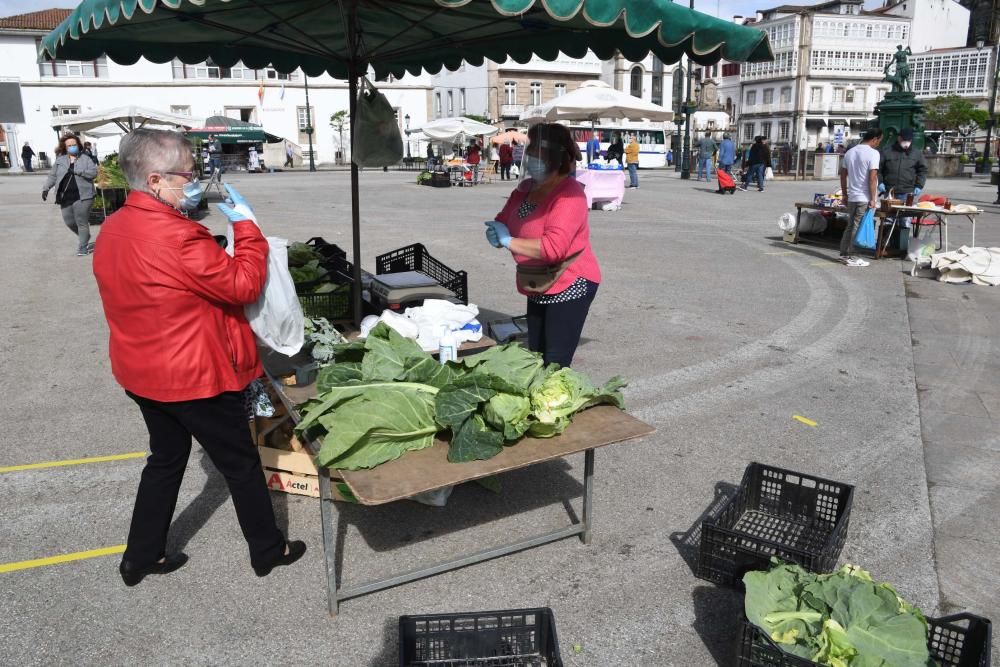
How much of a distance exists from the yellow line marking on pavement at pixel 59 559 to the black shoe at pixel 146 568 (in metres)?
0.19

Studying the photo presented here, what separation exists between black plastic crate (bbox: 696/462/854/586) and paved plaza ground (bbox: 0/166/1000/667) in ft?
0.60

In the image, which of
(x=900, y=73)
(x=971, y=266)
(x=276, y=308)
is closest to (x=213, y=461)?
(x=276, y=308)

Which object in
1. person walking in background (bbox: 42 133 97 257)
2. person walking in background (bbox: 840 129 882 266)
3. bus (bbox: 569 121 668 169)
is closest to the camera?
person walking in background (bbox: 840 129 882 266)

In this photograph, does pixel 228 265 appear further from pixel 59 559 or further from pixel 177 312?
pixel 59 559

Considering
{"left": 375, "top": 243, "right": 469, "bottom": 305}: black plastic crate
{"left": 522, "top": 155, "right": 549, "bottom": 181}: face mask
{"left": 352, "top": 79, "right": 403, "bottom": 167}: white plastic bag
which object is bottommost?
{"left": 375, "top": 243, "right": 469, "bottom": 305}: black plastic crate

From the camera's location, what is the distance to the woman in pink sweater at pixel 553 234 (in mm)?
4008

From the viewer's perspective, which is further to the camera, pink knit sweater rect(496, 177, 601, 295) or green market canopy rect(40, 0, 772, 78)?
pink knit sweater rect(496, 177, 601, 295)

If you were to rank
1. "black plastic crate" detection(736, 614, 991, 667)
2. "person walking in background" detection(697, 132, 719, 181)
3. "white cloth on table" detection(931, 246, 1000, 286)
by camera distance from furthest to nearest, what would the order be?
"person walking in background" detection(697, 132, 719, 181) < "white cloth on table" detection(931, 246, 1000, 286) < "black plastic crate" detection(736, 614, 991, 667)

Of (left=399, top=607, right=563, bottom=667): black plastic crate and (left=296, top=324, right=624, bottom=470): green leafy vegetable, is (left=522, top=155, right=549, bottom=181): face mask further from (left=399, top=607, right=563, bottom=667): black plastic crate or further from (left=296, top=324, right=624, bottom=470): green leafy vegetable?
(left=399, top=607, right=563, bottom=667): black plastic crate

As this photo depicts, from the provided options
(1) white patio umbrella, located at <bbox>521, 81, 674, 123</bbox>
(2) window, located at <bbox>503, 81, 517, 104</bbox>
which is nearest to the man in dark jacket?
(1) white patio umbrella, located at <bbox>521, 81, 674, 123</bbox>

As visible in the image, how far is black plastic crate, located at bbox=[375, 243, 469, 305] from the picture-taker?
5.46 meters

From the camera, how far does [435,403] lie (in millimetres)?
3121

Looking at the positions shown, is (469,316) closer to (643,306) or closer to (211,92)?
(643,306)

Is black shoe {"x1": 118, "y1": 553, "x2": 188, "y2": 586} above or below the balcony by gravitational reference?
below
